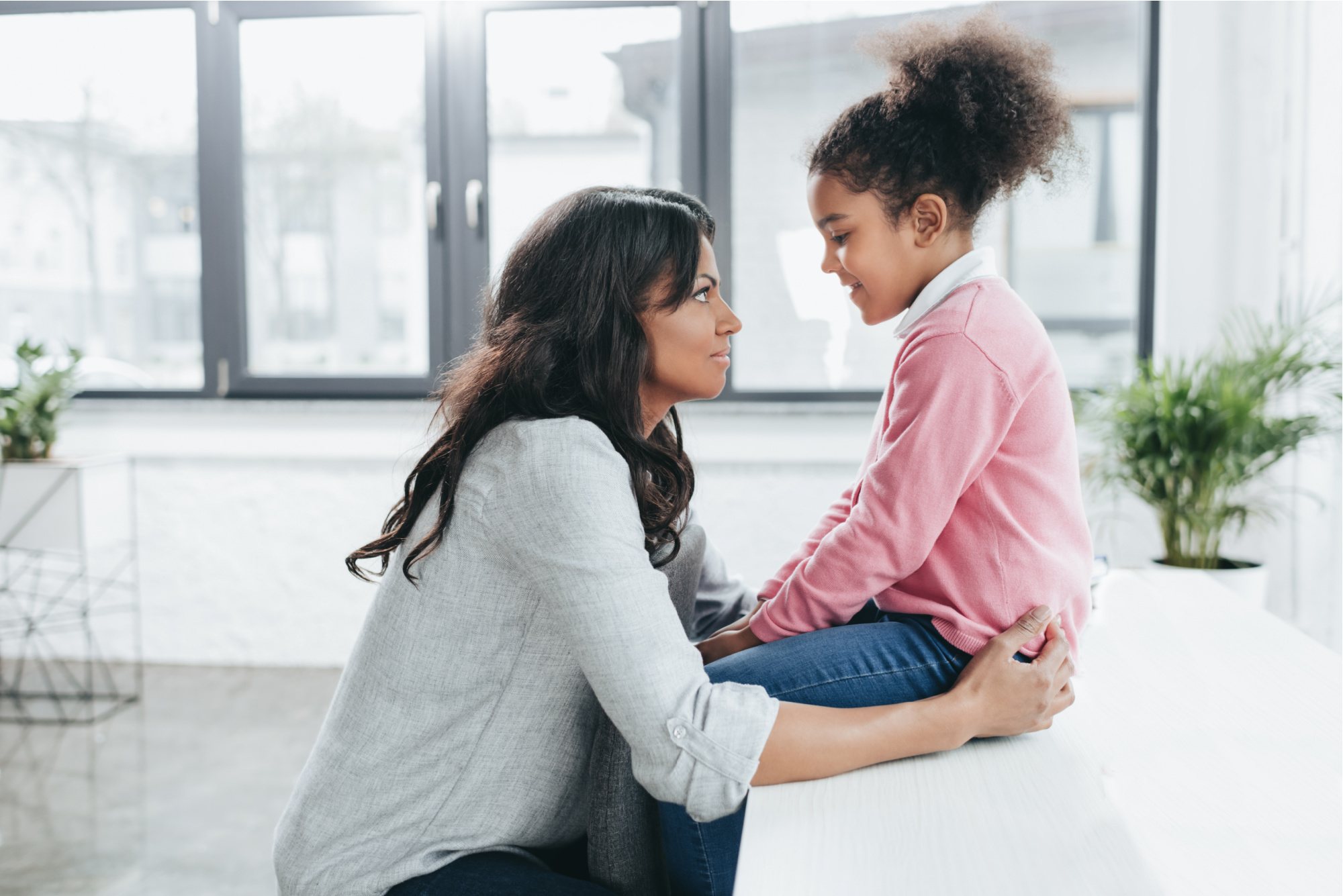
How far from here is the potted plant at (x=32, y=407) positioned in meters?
2.92

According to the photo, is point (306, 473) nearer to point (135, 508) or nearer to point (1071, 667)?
point (135, 508)

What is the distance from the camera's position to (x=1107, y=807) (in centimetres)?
85

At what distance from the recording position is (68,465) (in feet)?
9.34

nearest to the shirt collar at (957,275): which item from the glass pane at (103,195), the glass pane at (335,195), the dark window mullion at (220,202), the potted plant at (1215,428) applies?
the potted plant at (1215,428)

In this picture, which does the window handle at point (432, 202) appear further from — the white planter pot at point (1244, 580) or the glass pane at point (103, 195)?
the white planter pot at point (1244, 580)

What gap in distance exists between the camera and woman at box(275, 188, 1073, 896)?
0.90 m

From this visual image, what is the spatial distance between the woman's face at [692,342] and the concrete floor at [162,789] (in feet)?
4.51

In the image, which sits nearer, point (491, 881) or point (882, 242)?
point (491, 881)

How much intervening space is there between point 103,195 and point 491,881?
3.20 m

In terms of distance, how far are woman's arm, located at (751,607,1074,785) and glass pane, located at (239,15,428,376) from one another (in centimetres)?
262

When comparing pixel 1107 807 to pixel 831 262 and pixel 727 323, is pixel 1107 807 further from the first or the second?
pixel 831 262

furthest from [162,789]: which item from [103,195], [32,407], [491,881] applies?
[103,195]

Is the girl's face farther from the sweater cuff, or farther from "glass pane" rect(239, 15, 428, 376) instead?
"glass pane" rect(239, 15, 428, 376)

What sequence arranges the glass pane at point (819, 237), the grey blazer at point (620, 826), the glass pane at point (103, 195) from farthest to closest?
the glass pane at point (103, 195), the glass pane at point (819, 237), the grey blazer at point (620, 826)
